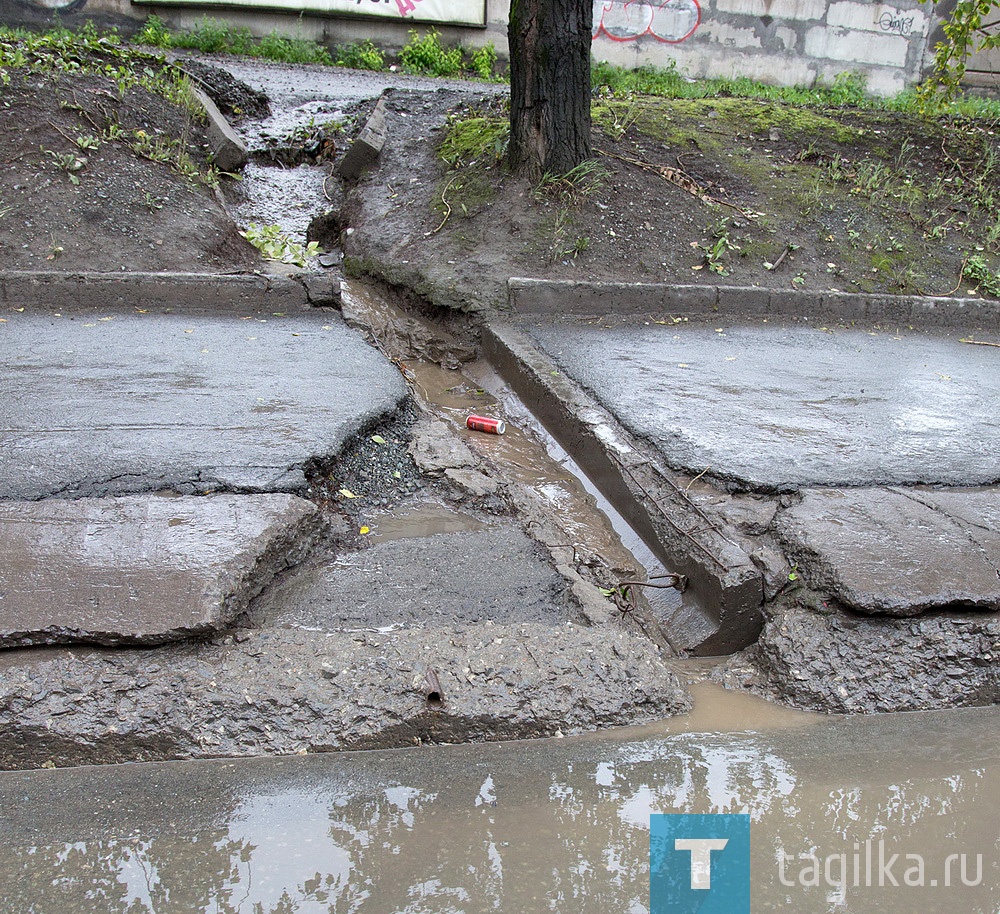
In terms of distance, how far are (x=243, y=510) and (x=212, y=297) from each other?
9.71ft

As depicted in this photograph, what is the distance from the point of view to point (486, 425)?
422 cm

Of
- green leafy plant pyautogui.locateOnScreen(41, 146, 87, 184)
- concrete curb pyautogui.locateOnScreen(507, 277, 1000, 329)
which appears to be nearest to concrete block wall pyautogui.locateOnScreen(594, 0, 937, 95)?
concrete curb pyautogui.locateOnScreen(507, 277, 1000, 329)

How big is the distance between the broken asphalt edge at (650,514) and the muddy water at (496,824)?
0.48 metres

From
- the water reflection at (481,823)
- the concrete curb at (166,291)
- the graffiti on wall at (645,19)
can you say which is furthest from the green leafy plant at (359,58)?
the water reflection at (481,823)

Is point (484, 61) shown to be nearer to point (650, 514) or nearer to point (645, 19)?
point (645, 19)

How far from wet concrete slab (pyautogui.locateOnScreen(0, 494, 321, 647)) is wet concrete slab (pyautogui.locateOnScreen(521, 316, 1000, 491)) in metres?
1.74

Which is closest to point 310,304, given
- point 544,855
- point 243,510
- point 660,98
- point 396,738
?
point 243,510

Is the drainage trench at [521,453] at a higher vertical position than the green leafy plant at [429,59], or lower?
lower

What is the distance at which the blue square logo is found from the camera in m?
1.66

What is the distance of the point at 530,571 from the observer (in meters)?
2.82

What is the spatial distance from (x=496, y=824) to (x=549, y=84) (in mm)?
5575

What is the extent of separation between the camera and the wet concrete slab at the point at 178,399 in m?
3.00

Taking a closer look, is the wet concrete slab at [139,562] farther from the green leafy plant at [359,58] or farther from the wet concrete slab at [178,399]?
the green leafy plant at [359,58]

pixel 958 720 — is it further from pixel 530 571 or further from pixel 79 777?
pixel 79 777
